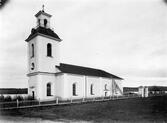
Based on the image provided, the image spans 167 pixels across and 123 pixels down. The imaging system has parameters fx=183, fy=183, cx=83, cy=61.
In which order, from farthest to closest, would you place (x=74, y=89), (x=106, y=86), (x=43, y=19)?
1. (x=106, y=86)
2. (x=74, y=89)
3. (x=43, y=19)

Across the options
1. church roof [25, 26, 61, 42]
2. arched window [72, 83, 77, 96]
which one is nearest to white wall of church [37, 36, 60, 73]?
church roof [25, 26, 61, 42]

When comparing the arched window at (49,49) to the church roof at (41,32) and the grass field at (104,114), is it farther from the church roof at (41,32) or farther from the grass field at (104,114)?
the grass field at (104,114)

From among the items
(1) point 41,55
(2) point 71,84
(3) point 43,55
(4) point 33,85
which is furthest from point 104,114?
(2) point 71,84

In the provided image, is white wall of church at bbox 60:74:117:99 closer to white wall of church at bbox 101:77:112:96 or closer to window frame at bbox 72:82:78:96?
white wall of church at bbox 101:77:112:96

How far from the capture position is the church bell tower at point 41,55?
21.6 meters

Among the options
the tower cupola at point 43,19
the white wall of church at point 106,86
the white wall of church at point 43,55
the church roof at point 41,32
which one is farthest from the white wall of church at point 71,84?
the tower cupola at point 43,19

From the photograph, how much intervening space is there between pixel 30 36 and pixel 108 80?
1651 cm

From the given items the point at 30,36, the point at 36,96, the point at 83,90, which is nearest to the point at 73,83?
the point at 83,90

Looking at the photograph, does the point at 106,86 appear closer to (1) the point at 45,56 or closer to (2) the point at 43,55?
(1) the point at 45,56

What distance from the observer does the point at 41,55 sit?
Answer: 862 inches

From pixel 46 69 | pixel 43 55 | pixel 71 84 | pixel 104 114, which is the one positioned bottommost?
pixel 104 114

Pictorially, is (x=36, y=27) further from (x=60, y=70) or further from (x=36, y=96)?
(x=36, y=96)

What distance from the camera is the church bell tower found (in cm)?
2159

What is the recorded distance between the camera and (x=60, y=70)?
2338 centimetres
